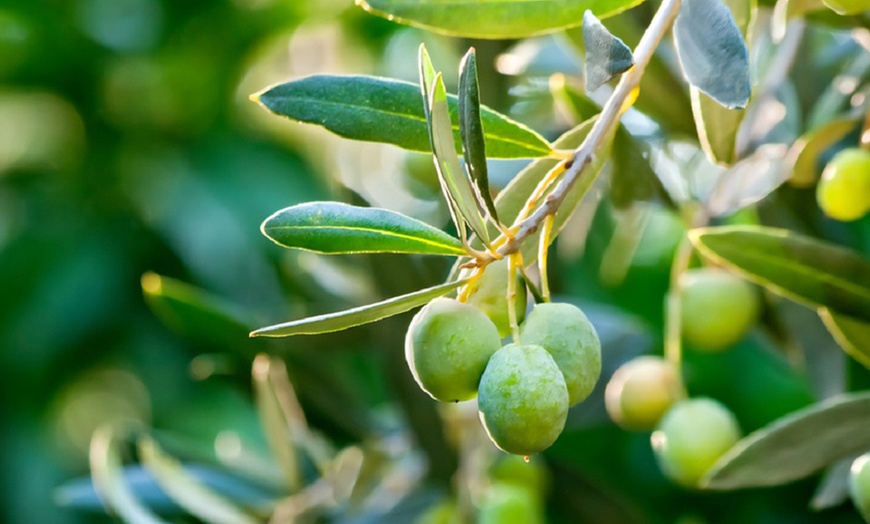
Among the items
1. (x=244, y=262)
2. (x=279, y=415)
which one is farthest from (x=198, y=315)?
(x=244, y=262)

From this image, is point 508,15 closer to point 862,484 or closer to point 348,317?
point 348,317

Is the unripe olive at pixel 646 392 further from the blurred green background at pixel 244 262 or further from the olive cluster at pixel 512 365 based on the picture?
the olive cluster at pixel 512 365

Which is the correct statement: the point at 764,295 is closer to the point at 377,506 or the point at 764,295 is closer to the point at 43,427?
the point at 377,506

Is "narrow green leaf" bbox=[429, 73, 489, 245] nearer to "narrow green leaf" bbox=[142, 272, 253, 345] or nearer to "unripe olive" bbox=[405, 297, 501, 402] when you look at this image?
"unripe olive" bbox=[405, 297, 501, 402]

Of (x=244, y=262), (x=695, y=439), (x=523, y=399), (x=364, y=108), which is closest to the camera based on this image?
(x=523, y=399)

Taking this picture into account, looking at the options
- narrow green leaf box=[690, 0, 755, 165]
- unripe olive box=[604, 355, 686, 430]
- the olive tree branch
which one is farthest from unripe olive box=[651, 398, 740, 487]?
the olive tree branch

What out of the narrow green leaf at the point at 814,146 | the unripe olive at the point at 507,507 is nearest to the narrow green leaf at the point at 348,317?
the narrow green leaf at the point at 814,146

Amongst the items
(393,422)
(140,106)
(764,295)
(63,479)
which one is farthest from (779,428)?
(140,106)
